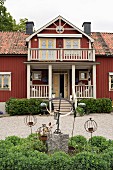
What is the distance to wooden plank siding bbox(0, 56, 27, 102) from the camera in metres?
19.5

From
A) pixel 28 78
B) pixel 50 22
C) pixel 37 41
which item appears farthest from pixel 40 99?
pixel 50 22

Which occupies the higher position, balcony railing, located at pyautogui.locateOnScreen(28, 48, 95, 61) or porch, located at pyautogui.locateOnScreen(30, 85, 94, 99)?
balcony railing, located at pyautogui.locateOnScreen(28, 48, 95, 61)

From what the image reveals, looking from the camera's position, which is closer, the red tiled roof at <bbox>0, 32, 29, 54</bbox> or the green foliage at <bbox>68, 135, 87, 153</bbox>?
the green foliage at <bbox>68, 135, 87, 153</bbox>

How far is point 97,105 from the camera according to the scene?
17625mm

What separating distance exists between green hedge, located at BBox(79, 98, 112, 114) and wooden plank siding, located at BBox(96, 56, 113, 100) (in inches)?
93.1

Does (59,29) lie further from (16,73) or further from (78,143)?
(78,143)

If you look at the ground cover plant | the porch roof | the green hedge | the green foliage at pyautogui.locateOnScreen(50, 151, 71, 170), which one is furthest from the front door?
the green foliage at pyautogui.locateOnScreen(50, 151, 71, 170)

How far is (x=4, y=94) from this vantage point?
1934cm

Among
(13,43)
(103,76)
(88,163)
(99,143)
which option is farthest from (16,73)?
(88,163)

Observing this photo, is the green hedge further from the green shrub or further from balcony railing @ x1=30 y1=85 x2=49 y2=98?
the green shrub

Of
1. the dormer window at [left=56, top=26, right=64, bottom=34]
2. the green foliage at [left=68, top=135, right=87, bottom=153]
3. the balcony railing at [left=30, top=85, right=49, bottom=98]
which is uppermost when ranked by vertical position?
the dormer window at [left=56, top=26, right=64, bottom=34]

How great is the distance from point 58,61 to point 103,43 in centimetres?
543

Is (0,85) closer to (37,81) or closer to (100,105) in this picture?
(37,81)

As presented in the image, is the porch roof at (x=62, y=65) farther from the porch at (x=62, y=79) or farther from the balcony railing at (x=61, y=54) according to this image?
the balcony railing at (x=61, y=54)
